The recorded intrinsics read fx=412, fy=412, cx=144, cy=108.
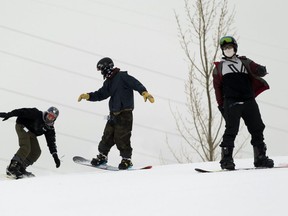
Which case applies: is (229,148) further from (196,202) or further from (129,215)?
(129,215)

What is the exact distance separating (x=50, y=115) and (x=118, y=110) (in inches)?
55.1

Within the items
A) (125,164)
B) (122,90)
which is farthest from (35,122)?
(125,164)

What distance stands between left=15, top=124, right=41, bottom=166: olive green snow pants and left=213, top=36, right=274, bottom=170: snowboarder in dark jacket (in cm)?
362

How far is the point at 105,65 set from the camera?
24.1ft

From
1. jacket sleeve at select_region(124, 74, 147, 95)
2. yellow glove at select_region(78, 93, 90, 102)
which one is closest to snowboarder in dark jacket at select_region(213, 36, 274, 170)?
jacket sleeve at select_region(124, 74, 147, 95)

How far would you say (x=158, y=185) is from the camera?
3809 mm

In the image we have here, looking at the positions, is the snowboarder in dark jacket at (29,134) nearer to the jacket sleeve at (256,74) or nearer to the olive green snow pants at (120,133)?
the olive green snow pants at (120,133)

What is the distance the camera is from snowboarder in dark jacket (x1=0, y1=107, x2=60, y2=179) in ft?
23.5

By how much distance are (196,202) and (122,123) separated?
167 inches

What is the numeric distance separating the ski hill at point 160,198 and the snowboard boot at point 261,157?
54.6 inches

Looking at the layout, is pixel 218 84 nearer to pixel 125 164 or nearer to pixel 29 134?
pixel 125 164

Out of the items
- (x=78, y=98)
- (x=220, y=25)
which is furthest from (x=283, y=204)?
(x=220, y=25)

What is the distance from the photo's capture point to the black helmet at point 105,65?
7.34m

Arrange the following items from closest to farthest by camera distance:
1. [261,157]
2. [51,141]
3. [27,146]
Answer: [261,157], [27,146], [51,141]
